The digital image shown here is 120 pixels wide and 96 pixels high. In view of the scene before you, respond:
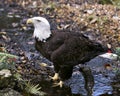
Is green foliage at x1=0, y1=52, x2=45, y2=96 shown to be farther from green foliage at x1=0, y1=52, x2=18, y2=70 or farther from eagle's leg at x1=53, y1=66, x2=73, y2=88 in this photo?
eagle's leg at x1=53, y1=66, x2=73, y2=88

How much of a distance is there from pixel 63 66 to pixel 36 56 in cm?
204

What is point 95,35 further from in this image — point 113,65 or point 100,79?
point 100,79

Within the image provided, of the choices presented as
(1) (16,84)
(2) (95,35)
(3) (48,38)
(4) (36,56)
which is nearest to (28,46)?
(4) (36,56)

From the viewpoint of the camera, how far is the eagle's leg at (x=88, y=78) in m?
8.18

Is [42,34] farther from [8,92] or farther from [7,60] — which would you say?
[8,92]

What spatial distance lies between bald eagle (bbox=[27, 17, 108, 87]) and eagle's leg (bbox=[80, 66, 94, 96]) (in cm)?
44

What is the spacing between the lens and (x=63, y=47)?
27.1ft

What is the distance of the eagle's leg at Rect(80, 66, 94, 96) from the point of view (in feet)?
26.8

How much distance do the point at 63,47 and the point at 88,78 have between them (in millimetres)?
962

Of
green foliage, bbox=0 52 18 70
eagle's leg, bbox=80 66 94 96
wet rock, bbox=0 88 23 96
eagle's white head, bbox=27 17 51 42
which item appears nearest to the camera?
wet rock, bbox=0 88 23 96

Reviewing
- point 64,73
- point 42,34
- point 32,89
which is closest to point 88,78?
point 64,73

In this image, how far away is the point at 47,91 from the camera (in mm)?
8039

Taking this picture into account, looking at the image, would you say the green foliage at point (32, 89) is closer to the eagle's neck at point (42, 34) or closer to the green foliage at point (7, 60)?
the green foliage at point (7, 60)

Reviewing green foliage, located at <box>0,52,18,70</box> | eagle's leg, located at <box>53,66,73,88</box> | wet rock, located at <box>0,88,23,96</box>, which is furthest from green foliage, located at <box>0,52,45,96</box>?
eagle's leg, located at <box>53,66,73,88</box>
